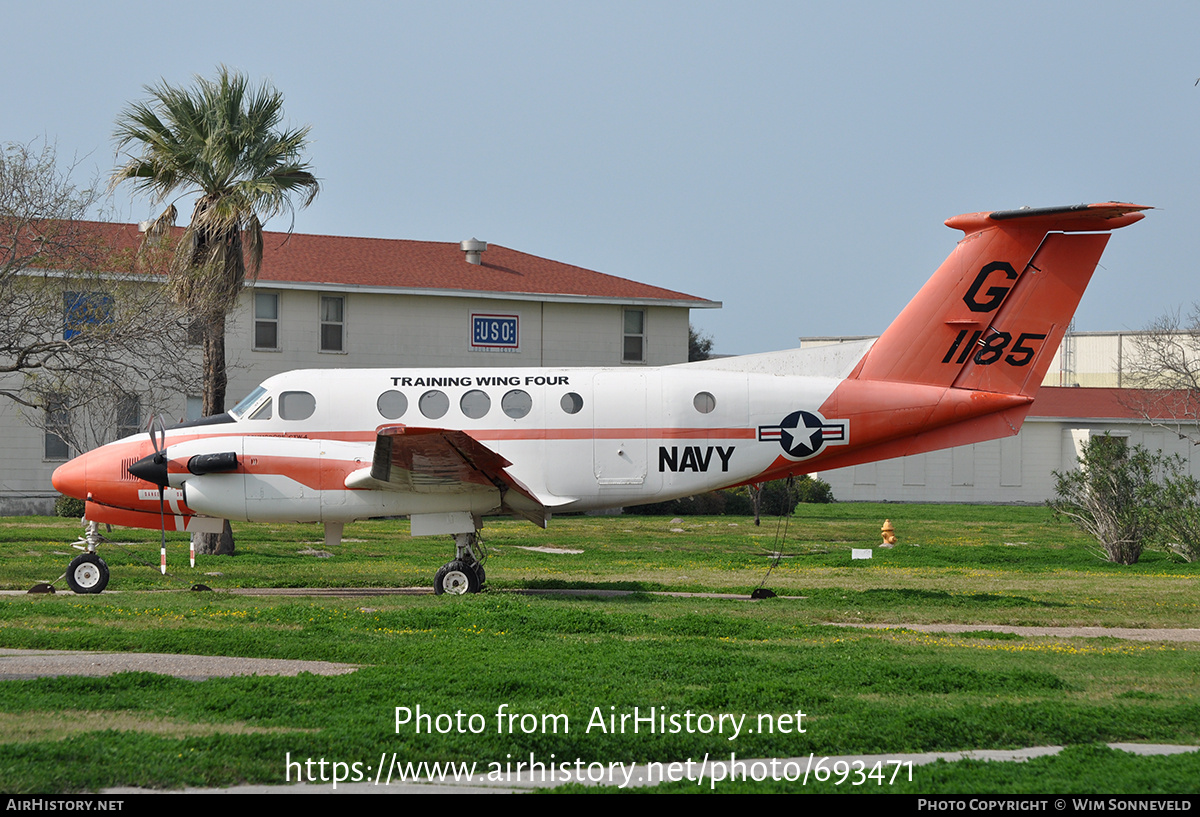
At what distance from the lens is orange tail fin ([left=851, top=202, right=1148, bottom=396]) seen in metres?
16.2

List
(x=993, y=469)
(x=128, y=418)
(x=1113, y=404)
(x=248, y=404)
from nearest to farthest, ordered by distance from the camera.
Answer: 1. (x=248, y=404)
2. (x=128, y=418)
3. (x=993, y=469)
4. (x=1113, y=404)

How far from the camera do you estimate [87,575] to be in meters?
15.8

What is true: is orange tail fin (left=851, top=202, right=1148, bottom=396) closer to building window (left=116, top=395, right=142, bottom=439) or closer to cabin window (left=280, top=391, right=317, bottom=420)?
cabin window (left=280, top=391, right=317, bottom=420)

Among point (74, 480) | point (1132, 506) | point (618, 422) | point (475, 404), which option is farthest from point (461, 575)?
point (1132, 506)

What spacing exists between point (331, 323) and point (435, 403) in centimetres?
2087

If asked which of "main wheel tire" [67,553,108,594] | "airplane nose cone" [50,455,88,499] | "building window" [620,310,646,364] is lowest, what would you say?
"main wheel tire" [67,553,108,594]

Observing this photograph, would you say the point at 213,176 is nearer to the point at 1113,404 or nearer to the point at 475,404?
the point at 475,404

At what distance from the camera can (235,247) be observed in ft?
79.6

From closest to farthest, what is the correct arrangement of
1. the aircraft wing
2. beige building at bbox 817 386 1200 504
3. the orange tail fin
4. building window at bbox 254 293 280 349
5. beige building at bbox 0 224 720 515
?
the aircraft wing → the orange tail fin → beige building at bbox 0 224 720 515 → building window at bbox 254 293 280 349 → beige building at bbox 817 386 1200 504

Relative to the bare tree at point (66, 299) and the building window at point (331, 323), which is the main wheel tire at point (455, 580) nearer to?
the bare tree at point (66, 299)

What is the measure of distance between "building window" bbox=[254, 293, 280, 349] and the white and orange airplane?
19322 millimetres

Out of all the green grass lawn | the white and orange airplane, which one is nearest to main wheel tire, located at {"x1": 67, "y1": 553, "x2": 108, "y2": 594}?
the green grass lawn

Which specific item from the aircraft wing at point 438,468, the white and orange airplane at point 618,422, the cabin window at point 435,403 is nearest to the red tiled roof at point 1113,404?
the white and orange airplane at point 618,422
